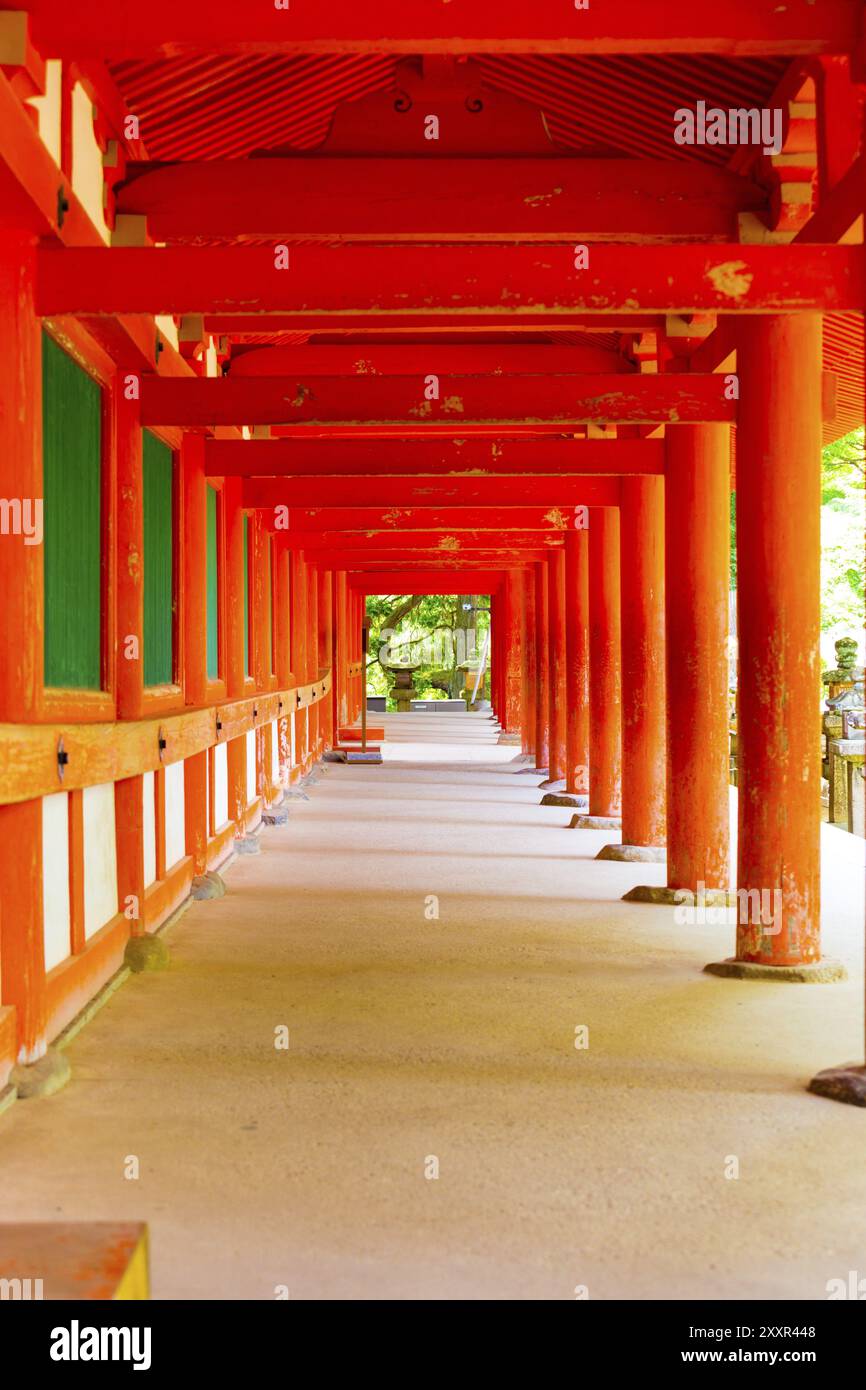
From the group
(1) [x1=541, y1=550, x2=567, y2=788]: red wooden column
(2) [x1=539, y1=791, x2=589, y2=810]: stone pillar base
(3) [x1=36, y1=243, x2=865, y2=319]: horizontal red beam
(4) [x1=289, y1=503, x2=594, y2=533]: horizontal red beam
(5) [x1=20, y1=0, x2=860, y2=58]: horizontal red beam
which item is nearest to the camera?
(5) [x1=20, y1=0, x2=860, y2=58]: horizontal red beam

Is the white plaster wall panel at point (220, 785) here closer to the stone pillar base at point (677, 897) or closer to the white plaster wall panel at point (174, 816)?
the white plaster wall panel at point (174, 816)

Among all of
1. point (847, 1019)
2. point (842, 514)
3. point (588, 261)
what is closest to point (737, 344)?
point (588, 261)

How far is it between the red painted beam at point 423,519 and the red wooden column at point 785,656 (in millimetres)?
6878

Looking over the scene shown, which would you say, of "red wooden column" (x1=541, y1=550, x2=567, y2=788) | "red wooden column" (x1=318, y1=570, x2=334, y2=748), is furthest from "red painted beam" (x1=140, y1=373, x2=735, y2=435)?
"red wooden column" (x1=318, y1=570, x2=334, y2=748)

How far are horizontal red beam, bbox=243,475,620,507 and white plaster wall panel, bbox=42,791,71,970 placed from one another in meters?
5.71

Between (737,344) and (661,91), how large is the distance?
1135mm

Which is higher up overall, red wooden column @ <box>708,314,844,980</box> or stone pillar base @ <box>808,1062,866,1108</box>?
red wooden column @ <box>708,314,844,980</box>

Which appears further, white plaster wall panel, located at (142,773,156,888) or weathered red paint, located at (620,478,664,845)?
weathered red paint, located at (620,478,664,845)

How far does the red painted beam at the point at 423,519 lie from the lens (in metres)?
13.1

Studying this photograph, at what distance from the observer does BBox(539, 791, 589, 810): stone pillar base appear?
535 inches

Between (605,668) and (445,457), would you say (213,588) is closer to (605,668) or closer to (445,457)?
(445,457)

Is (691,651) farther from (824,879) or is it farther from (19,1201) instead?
(19,1201)

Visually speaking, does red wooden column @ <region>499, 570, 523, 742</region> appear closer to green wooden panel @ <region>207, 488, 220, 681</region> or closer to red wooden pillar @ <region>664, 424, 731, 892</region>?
green wooden panel @ <region>207, 488, 220, 681</region>
